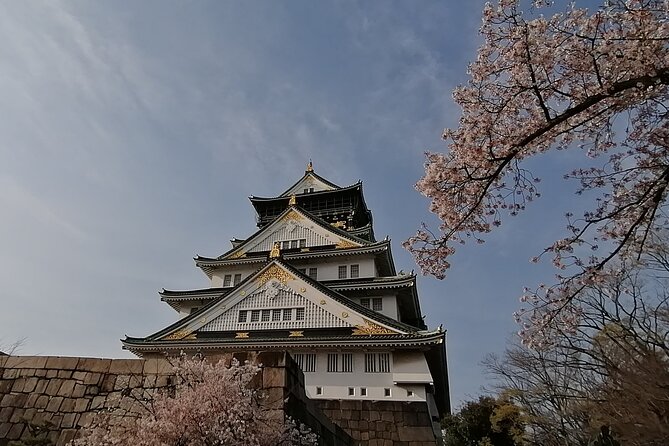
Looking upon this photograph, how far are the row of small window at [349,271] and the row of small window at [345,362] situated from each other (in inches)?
222

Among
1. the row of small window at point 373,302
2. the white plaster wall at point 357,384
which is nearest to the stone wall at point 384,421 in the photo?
the white plaster wall at point 357,384

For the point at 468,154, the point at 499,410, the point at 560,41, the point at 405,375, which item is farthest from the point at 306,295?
the point at 560,41

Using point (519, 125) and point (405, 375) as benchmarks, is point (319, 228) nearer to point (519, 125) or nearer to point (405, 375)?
point (405, 375)

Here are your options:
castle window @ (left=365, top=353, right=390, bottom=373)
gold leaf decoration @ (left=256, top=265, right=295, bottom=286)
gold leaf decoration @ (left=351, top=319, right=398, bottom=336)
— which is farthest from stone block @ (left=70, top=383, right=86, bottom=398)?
gold leaf decoration @ (left=256, top=265, right=295, bottom=286)

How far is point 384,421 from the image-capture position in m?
14.3

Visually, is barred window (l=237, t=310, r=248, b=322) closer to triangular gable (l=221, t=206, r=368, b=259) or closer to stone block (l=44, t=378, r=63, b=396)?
triangular gable (l=221, t=206, r=368, b=259)

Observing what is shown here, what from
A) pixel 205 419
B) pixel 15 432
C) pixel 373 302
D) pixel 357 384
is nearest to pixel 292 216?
pixel 373 302

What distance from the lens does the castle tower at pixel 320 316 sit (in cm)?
1522

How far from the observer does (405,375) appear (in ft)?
49.1

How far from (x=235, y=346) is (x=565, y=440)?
13.4 m

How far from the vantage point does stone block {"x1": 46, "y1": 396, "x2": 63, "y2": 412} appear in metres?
6.09

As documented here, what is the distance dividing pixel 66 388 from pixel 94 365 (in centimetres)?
46

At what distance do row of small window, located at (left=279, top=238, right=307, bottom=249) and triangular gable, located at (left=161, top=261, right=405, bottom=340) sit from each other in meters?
4.36

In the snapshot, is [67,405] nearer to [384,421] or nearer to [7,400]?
[7,400]
